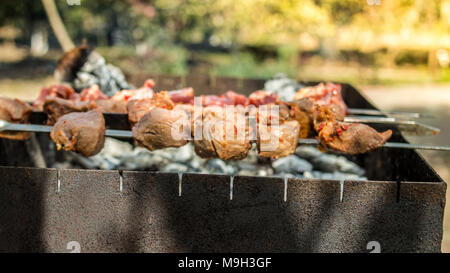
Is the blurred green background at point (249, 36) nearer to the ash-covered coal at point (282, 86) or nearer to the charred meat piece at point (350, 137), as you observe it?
the ash-covered coal at point (282, 86)

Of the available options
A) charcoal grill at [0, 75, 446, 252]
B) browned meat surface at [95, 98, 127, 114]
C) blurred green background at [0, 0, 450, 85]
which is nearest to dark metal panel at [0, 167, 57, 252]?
charcoal grill at [0, 75, 446, 252]

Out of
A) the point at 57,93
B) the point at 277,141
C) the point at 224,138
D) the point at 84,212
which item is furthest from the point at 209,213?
the point at 57,93

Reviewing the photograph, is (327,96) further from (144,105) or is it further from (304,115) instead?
(144,105)

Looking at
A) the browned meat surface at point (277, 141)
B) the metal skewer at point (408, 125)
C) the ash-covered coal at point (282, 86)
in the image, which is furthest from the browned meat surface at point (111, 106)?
the metal skewer at point (408, 125)

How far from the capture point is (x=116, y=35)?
14.0 metres

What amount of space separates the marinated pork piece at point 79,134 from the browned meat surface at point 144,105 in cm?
23

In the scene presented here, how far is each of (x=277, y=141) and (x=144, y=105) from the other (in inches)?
34.4

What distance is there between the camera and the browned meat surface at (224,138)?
2412 mm

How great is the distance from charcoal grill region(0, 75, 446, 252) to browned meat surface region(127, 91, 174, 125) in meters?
0.55

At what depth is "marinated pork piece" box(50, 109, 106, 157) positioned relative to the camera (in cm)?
242

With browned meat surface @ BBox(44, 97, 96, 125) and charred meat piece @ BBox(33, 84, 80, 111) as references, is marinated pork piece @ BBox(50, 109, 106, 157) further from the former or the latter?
charred meat piece @ BBox(33, 84, 80, 111)
